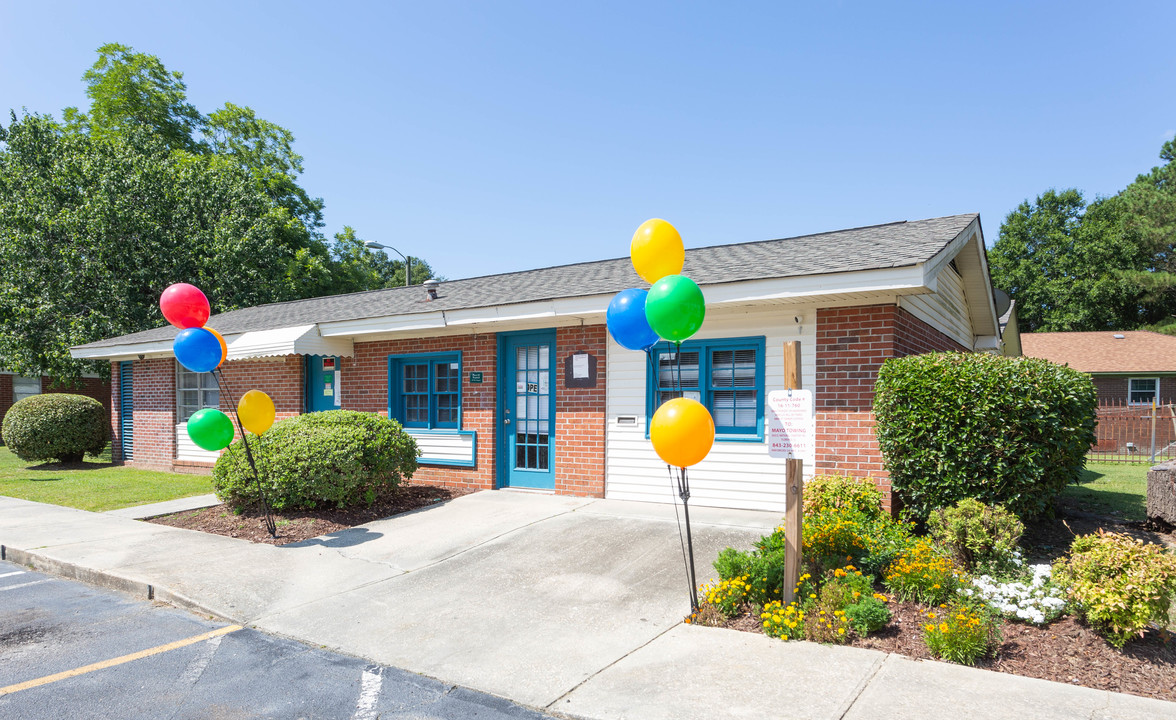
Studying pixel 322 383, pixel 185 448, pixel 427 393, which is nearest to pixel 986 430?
pixel 427 393

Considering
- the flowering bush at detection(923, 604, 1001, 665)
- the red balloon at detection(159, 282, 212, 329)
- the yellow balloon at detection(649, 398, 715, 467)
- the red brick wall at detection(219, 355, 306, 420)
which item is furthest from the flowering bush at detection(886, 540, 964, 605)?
the red brick wall at detection(219, 355, 306, 420)

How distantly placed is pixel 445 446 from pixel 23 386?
22.9 m

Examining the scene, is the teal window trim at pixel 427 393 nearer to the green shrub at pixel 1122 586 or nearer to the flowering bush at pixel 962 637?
the flowering bush at pixel 962 637

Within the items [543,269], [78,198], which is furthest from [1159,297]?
[78,198]

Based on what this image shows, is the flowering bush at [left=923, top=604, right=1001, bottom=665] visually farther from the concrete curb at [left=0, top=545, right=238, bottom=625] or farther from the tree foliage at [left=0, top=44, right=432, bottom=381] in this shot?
the tree foliage at [left=0, top=44, right=432, bottom=381]

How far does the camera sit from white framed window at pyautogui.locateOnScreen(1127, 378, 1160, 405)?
24812 millimetres

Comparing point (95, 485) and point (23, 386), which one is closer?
point (95, 485)

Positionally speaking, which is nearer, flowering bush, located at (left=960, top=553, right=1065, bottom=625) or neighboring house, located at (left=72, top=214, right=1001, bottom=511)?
flowering bush, located at (left=960, top=553, right=1065, bottom=625)

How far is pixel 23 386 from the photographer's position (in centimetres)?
2459

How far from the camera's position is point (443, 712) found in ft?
12.5

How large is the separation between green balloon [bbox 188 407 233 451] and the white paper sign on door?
5.87m

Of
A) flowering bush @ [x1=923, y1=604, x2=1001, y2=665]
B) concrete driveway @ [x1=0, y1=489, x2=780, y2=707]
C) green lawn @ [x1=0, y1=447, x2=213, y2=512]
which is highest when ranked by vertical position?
flowering bush @ [x1=923, y1=604, x2=1001, y2=665]

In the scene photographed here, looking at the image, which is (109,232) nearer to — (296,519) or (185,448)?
(185,448)

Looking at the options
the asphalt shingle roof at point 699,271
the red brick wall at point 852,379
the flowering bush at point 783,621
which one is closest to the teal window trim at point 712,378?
the red brick wall at point 852,379
